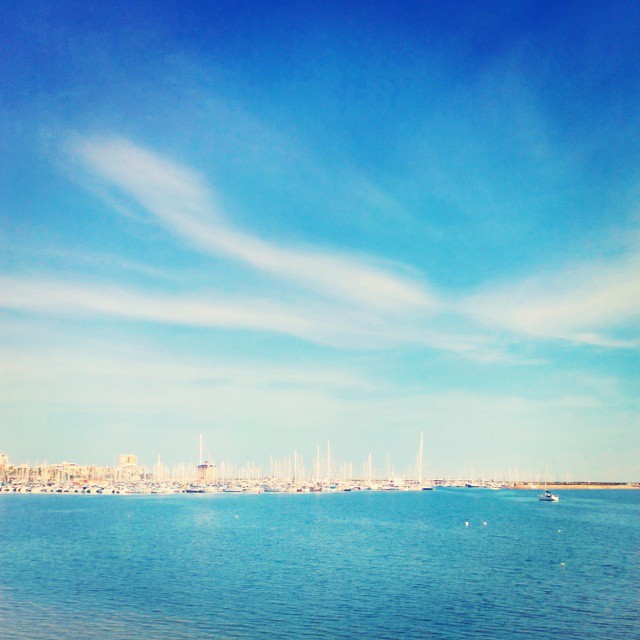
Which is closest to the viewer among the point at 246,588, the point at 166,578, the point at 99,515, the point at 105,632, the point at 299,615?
the point at 105,632

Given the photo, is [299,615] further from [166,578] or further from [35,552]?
[35,552]

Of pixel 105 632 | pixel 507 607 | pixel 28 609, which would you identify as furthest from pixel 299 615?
pixel 28 609

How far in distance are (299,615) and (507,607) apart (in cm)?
1879

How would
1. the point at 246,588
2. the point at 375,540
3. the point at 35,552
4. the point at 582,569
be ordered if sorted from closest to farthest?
1. the point at 246,588
2. the point at 582,569
3. the point at 35,552
4. the point at 375,540

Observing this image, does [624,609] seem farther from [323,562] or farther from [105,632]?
[105,632]

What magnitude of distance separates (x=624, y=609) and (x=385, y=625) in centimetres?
2229

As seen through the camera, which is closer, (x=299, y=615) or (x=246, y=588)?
(x=299, y=615)

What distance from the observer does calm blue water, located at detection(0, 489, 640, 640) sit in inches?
1810

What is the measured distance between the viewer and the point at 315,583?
61406mm

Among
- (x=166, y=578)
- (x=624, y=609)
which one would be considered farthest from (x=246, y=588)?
(x=624, y=609)

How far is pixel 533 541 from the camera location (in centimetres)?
9781

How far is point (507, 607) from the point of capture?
171 feet

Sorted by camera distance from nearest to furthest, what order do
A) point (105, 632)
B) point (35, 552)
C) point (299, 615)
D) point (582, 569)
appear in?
point (105, 632), point (299, 615), point (582, 569), point (35, 552)

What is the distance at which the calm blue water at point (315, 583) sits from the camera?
151 ft
